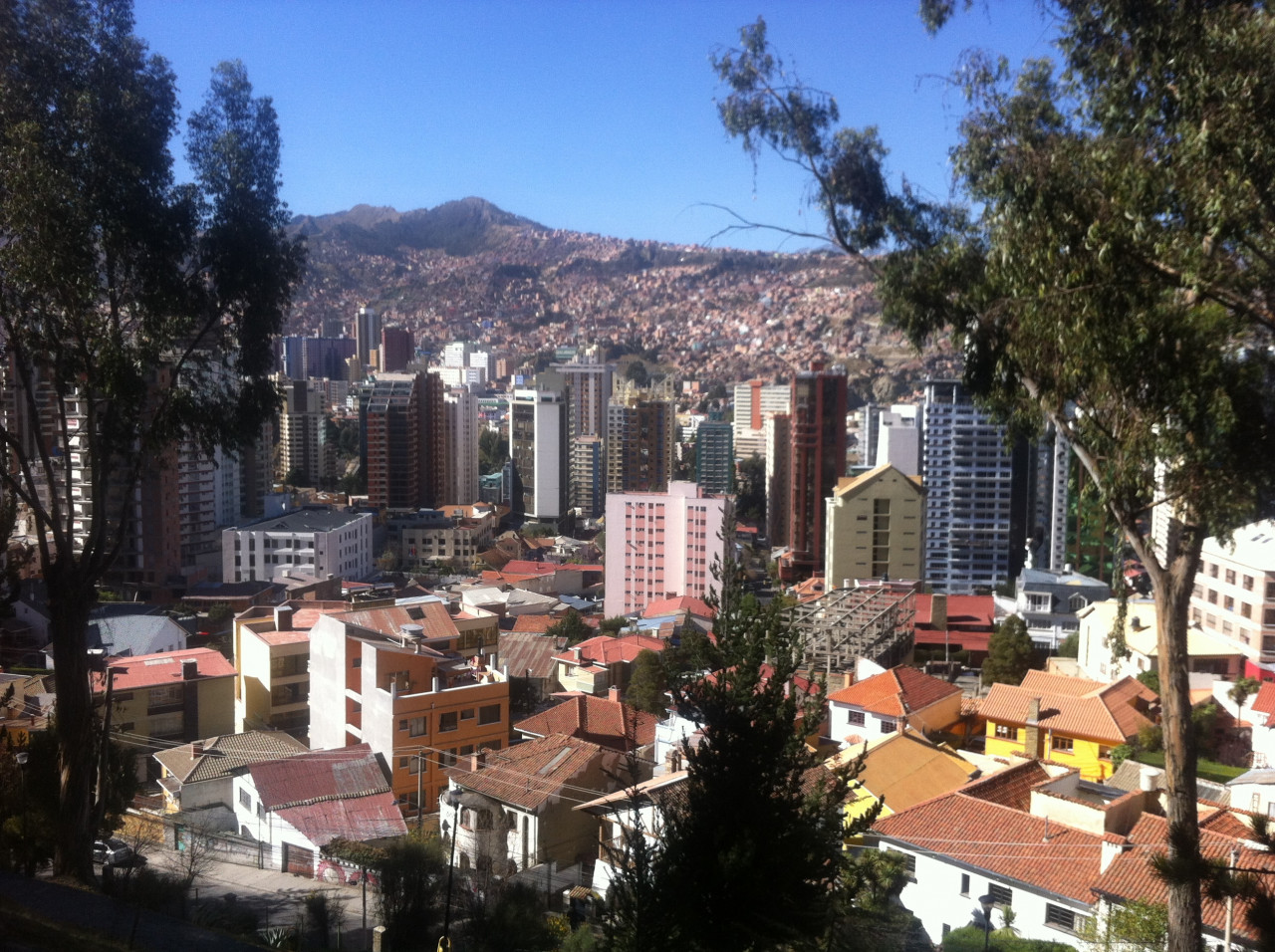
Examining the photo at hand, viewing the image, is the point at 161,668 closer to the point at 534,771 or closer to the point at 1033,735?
the point at 534,771

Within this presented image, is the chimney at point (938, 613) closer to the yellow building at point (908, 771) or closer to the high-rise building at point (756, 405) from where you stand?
the yellow building at point (908, 771)

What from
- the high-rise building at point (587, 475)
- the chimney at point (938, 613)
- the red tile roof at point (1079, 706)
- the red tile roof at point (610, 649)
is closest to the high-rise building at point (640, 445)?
the high-rise building at point (587, 475)

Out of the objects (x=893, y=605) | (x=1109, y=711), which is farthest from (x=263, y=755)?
(x=893, y=605)

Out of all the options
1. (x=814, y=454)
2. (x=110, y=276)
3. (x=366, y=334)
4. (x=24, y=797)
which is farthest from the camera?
(x=366, y=334)

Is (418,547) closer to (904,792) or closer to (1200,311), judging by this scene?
(904,792)

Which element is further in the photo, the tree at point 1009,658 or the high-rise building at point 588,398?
the high-rise building at point 588,398

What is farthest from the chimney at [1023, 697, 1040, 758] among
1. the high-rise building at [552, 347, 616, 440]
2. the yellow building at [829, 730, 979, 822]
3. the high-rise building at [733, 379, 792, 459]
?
the high-rise building at [733, 379, 792, 459]

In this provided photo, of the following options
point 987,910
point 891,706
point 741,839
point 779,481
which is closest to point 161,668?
point 891,706

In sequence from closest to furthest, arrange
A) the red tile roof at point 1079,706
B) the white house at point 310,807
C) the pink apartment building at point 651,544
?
the white house at point 310,807 < the red tile roof at point 1079,706 < the pink apartment building at point 651,544
